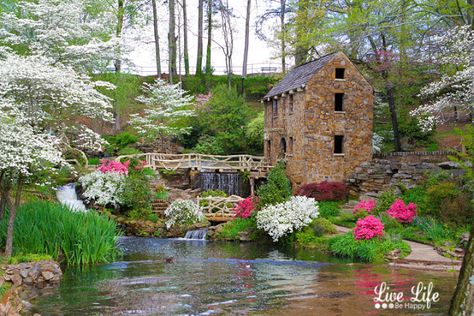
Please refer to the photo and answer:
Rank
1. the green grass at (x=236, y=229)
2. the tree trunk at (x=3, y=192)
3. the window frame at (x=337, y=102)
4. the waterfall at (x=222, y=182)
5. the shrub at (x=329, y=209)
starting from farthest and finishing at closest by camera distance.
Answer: the waterfall at (x=222, y=182), the window frame at (x=337, y=102), the shrub at (x=329, y=209), the green grass at (x=236, y=229), the tree trunk at (x=3, y=192)

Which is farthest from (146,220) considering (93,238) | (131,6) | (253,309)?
(131,6)

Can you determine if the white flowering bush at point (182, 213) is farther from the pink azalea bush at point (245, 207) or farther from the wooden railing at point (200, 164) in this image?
the wooden railing at point (200, 164)

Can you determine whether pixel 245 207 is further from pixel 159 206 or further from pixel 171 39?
pixel 171 39

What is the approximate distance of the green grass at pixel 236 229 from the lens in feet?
75.2

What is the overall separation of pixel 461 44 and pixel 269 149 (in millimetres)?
15162

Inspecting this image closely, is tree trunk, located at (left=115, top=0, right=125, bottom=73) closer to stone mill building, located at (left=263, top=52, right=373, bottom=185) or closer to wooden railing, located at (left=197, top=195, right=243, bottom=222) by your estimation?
stone mill building, located at (left=263, top=52, right=373, bottom=185)

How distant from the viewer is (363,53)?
33.2 m

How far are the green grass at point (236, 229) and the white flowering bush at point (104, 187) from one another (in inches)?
202

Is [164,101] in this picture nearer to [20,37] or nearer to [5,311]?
[20,37]

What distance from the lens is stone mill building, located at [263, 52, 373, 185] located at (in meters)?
28.5

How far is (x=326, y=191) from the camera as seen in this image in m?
27.1

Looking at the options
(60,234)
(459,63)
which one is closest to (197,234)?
(60,234)

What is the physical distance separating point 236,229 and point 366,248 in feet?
21.5

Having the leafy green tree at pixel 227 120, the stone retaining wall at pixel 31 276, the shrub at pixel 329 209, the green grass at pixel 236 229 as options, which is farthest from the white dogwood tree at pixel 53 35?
the leafy green tree at pixel 227 120
